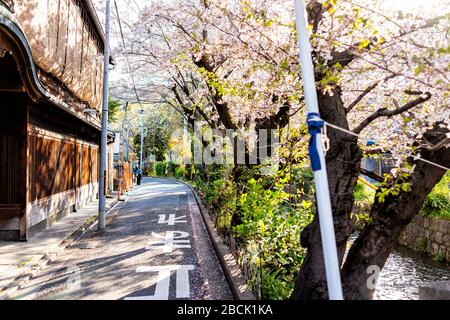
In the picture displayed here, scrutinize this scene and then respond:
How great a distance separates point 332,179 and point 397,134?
1209mm

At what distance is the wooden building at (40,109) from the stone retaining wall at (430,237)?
12.8m

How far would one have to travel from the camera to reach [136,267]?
27.2 feet

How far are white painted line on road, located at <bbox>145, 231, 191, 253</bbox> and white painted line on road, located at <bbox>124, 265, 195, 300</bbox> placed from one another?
1.54 metres

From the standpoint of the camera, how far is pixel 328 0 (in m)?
4.48

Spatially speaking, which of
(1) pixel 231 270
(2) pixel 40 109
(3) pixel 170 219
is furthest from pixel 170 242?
(2) pixel 40 109

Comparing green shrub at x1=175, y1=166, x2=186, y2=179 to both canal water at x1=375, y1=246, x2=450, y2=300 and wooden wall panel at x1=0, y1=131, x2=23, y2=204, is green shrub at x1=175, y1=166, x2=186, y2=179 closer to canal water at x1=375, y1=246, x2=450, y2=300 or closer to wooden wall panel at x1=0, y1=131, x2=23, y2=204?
canal water at x1=375, y1=246, x2=450, y2=300

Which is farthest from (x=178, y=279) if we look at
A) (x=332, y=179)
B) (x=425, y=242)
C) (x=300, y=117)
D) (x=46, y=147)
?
(x=425, y=242)

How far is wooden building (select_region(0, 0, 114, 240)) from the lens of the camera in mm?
8378

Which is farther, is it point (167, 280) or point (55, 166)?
point (55, 166)

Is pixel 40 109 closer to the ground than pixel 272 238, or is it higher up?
higher up

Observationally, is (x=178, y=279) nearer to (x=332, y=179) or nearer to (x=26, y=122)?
(x=332, y=179)

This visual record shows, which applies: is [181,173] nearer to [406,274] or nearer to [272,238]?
[406,274]

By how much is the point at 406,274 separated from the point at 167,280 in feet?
23.6

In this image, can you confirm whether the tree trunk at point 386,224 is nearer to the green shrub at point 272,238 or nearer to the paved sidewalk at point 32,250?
the green shrub at point 272,238
